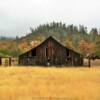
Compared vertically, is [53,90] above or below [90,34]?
below

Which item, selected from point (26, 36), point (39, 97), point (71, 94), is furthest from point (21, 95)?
point (26, 36)

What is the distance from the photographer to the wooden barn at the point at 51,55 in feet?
183

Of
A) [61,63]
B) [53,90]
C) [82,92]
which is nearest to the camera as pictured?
[82,92]

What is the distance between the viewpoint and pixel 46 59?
184 ft

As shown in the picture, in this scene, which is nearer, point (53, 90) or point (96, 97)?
point (96, 97)

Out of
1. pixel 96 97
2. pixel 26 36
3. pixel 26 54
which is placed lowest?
pixel 96 97

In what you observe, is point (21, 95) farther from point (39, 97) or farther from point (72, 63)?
point (72, 63)

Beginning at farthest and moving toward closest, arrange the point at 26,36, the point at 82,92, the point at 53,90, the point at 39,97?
the point at 26,36
the point at 53,90
the point at 82,92
the point at 39,97

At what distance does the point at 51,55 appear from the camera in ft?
→ 184

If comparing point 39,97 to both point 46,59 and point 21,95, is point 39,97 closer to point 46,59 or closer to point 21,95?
point 21,95

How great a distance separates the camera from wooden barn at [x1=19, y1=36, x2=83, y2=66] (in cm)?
5581

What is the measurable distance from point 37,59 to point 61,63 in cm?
334

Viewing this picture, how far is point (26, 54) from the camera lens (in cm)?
5628

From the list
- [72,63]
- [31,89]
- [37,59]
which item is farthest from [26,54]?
[31,89]
